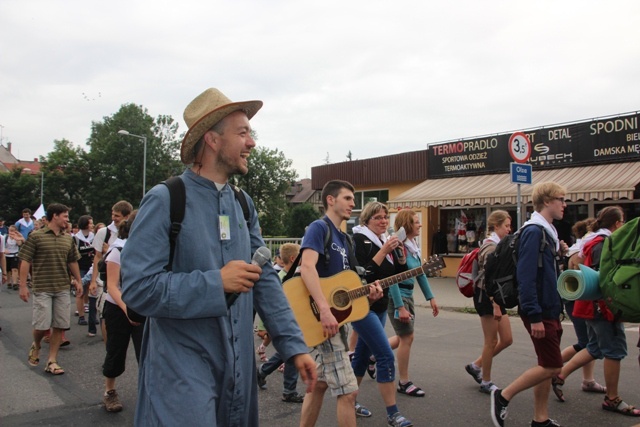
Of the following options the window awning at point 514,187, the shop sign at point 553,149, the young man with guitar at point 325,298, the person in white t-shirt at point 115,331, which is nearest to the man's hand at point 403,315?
the young man with guitar at point 325,298

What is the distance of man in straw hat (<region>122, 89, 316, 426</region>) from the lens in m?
1.97

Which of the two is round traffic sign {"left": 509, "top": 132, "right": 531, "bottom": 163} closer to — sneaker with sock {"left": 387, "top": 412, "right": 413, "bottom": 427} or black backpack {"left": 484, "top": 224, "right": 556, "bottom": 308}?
black backpack {"left": 484, "top": 224, "right": 556, "bottom": 308}

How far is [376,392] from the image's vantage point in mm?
5664

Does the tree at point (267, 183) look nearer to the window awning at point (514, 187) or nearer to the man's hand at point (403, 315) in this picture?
the window awning at point (514, 187)

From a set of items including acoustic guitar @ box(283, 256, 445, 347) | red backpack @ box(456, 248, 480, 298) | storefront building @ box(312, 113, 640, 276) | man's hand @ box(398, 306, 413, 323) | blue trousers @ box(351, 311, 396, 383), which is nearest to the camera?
acoustic guitar @ box(283, 256, 445, 347)

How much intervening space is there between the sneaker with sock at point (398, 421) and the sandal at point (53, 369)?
403 cm

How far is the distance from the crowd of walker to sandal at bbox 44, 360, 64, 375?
0.05 feet

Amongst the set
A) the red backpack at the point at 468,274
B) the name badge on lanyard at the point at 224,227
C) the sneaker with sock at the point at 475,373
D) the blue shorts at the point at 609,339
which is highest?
the name badge on lanyard at the point at 224,227

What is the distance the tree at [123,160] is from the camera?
182 ft

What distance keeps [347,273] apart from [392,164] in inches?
663

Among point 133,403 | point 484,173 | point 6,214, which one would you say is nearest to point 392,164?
point 484,173

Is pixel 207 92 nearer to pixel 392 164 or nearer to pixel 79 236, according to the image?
pixel 79 236

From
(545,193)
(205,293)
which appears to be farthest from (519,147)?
(205,293)

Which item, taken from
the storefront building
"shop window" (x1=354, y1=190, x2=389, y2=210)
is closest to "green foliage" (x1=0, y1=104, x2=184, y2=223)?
"shop window" (x1=354, y1=190, x2=389, y2=210)
